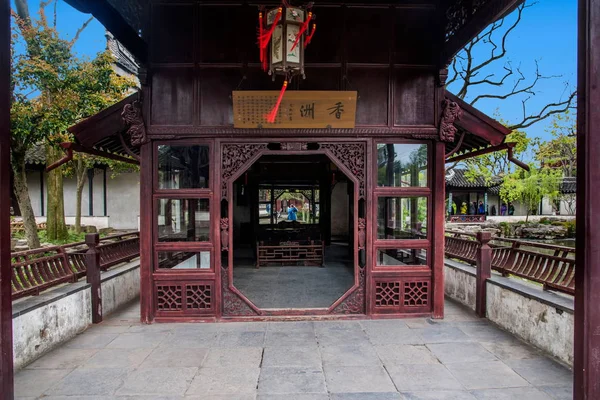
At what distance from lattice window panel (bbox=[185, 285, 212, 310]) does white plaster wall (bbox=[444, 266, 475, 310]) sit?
3.85 meters

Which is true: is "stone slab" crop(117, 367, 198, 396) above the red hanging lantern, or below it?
below

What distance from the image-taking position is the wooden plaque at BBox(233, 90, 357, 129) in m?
4.68

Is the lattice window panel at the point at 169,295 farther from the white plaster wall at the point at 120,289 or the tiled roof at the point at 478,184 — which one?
the tiled roof at the point at 478,184

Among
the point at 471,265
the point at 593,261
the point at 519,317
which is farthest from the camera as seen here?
the point at 471,265

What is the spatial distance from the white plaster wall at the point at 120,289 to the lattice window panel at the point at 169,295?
36.0 inches

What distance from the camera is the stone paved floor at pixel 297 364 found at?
3137mm

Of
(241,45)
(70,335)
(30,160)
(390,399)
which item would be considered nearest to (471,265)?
(390,399)

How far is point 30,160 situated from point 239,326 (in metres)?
14.9

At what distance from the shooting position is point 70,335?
437 centimetres

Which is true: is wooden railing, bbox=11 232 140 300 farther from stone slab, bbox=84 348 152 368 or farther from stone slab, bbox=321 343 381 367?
stone slab, bbox=321 343 381 367

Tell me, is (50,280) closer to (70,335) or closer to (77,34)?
(70,335)

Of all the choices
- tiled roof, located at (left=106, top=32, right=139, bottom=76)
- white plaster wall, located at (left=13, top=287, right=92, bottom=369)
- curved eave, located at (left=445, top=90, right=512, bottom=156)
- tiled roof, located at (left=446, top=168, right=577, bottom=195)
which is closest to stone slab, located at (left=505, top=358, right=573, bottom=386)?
curved eave, located at (left=445, top=90, right=512, bottom=156)

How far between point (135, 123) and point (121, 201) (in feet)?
44.8

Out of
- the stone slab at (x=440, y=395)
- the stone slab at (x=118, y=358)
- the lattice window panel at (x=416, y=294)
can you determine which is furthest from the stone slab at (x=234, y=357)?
the lattice window panel at (x=416, y=294)
